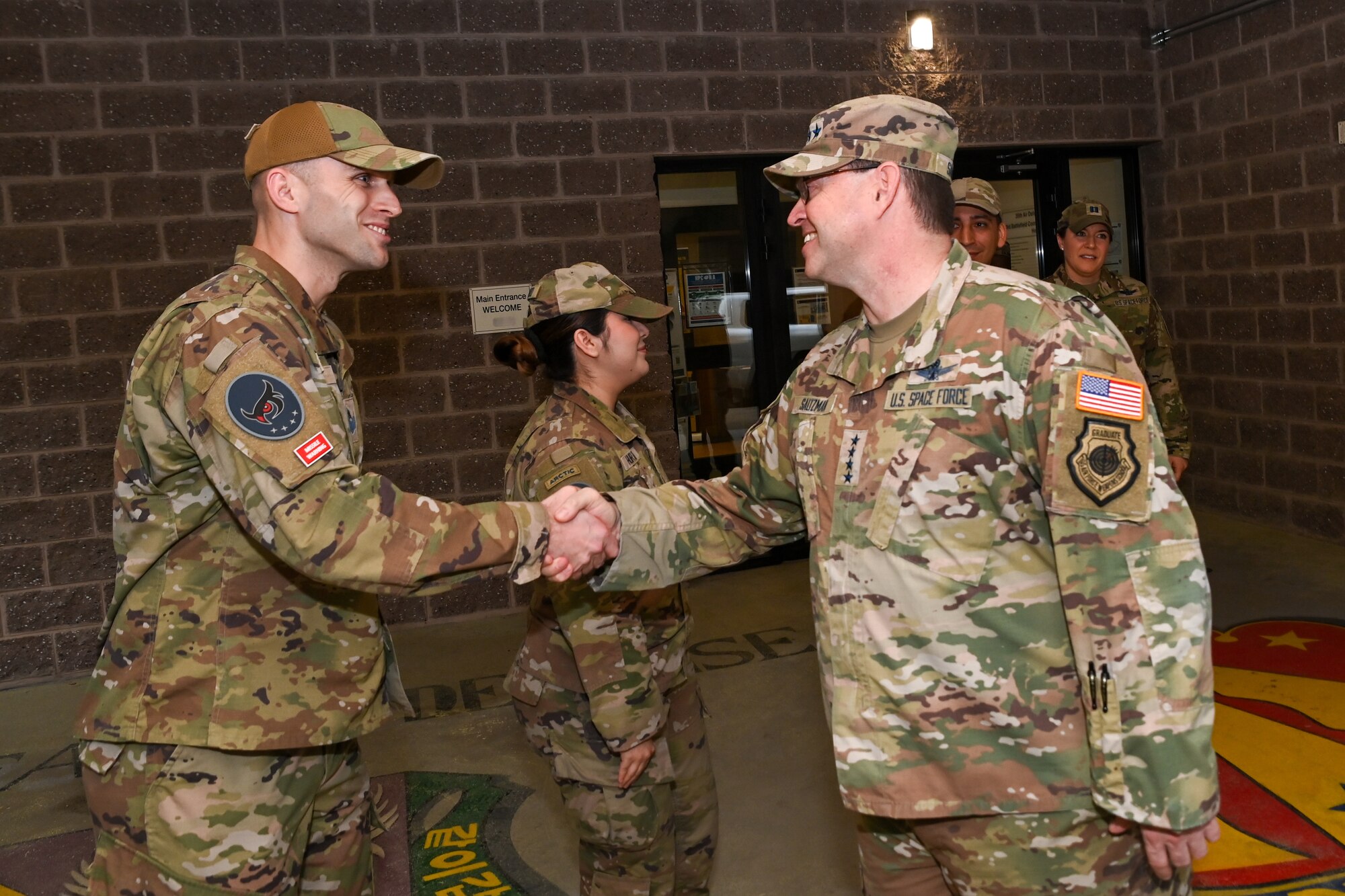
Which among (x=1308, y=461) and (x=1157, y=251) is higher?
(x=1157, y=251)

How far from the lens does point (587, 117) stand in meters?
5.86

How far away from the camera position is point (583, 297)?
104 inches

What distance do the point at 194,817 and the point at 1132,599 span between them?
4.82 feet

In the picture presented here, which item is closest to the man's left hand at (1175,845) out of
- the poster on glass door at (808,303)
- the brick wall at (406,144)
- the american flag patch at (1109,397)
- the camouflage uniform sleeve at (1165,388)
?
the american flag patch at (1109,397)

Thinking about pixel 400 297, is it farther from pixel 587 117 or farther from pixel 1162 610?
pixel 1162 610

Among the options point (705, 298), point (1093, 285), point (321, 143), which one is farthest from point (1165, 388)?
point (321, 143)

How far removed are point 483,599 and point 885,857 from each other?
14.0ft

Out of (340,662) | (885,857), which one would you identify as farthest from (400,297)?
(885,857)

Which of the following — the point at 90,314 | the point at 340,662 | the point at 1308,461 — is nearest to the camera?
the point at 340,662

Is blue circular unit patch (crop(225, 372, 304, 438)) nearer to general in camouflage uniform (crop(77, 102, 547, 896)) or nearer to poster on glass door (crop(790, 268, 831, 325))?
general in camouflage uniform (crop(77, 102, 547, 896))

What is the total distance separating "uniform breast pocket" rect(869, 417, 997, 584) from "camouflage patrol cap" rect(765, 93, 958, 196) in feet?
1.36

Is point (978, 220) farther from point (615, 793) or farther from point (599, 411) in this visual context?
point (615, 793)

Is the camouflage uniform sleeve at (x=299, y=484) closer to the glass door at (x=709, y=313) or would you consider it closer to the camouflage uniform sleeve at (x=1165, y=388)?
the camouflage uniform sleeve at (x=1165, y=388)

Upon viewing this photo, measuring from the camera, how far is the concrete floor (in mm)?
3164
